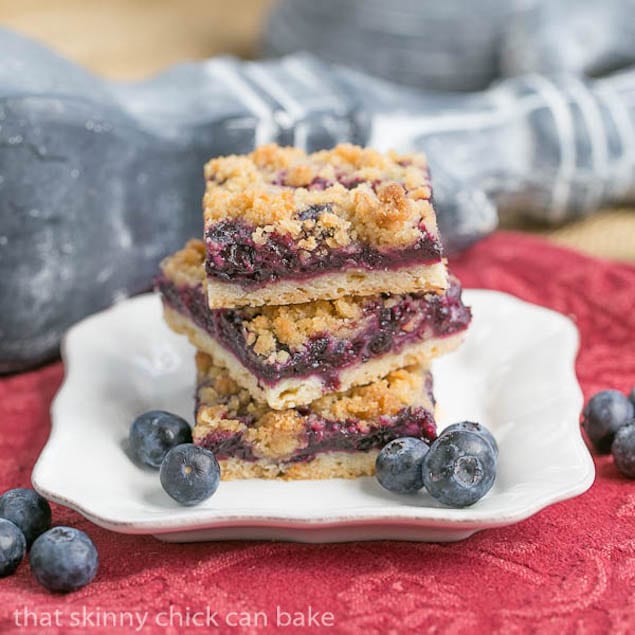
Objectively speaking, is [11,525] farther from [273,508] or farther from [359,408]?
[359,408]

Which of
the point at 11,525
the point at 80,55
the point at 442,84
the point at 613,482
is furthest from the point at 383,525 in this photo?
the point at 80,55

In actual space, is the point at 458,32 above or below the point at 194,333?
above

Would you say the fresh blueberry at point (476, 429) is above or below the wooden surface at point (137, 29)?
above

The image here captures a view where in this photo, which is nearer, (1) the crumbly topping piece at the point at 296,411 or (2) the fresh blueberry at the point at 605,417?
(1) the crumbly topping piece at the point at 296,411

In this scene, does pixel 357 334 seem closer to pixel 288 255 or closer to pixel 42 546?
pixel 288 255

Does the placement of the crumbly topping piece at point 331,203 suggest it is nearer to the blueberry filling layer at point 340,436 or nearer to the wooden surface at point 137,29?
the blueberry filling layer at point 340,436

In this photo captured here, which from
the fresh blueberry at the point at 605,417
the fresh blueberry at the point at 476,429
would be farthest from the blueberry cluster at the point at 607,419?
→ the fresh blueberry at the point at 476,429

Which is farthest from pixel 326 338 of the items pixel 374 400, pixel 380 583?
pixel 380 583
